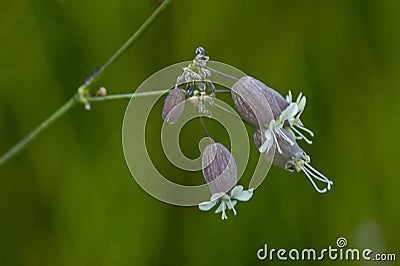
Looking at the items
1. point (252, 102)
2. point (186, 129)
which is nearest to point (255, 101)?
point (252, 102)

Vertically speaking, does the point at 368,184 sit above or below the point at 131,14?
below

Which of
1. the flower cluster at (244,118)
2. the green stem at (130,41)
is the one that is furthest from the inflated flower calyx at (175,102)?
the green stem at (130,41)

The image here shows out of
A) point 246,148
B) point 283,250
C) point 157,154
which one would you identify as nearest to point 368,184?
point 283,250

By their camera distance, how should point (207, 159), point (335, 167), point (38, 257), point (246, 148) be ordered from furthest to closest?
point (335, 167) → point (38, 257) → point (246, 148) → point (207, 159)

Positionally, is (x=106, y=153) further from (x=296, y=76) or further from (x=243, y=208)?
(x=296, y=76)

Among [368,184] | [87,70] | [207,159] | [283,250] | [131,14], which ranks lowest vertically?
[207,159]

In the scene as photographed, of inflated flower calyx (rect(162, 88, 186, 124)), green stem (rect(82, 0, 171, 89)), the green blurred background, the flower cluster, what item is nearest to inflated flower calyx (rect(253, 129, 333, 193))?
the flower cluster
